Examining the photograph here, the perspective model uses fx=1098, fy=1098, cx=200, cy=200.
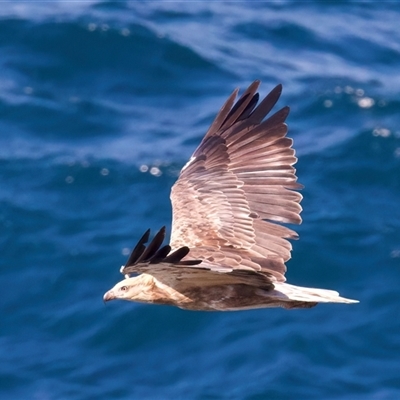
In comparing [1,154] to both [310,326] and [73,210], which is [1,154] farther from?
[310,326]

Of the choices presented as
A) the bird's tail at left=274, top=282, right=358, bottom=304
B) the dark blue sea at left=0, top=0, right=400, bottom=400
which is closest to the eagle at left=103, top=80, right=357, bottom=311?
the bird's tail at left=274, top=282, right=358, bottom=304

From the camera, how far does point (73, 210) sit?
814 inches

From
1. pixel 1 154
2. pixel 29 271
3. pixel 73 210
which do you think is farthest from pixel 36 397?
pixel 1 154

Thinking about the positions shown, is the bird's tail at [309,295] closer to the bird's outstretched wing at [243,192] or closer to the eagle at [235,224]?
the eagle at [235,224]

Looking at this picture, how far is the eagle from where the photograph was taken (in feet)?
31.9

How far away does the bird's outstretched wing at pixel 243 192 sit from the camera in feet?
33.6

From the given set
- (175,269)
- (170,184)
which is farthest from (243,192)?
(170,184)

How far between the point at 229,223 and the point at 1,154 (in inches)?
479

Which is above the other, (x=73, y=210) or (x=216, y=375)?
(x=73, y=210)

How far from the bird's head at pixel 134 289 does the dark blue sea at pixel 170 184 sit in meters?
7.01

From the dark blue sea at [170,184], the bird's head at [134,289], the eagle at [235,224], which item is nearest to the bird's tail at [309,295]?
the eagle at [235,224]

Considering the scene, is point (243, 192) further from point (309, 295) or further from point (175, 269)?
point (175, 269)

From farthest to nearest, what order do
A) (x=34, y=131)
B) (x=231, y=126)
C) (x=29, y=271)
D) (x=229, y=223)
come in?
(x=34, y=131), (x=29, y=271), (x=231, y=126), (x=229, y=223)

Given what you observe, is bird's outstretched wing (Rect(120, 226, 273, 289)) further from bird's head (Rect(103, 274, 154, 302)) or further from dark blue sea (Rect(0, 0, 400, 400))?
dark blue sea (Rect(0, 0, 400, 400))
